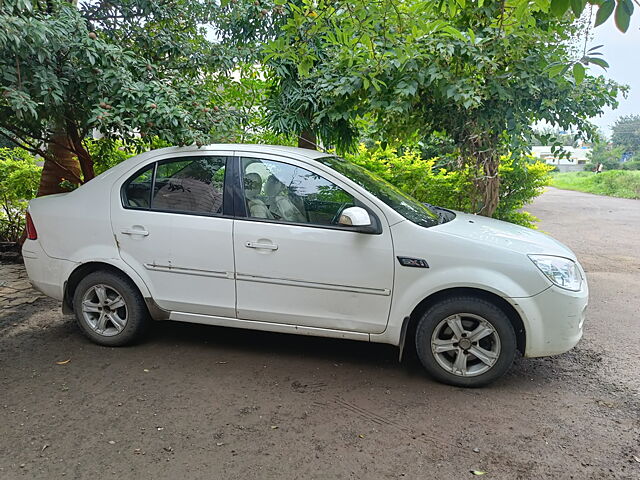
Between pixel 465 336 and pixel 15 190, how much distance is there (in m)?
7.09

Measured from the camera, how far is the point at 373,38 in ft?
15.8

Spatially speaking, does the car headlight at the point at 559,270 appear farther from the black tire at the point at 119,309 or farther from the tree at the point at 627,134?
the tree at the point at 627,134

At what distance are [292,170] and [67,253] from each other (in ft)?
6.56

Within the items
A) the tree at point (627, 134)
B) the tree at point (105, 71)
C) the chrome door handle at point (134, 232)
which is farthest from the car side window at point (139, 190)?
the tree at point (627, 134)

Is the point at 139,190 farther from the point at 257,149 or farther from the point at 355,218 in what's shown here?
the point at 355,218

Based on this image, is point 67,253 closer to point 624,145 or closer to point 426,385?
point 426,385

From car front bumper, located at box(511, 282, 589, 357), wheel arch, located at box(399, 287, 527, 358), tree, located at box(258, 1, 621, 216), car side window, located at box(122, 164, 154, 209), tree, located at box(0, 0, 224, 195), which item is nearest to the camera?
car front bumper, located at box(511, 282, 589, 357)

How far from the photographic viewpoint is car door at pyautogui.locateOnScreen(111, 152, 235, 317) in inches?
151

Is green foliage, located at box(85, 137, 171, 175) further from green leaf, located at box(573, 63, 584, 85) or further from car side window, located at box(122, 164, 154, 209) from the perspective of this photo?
green leaf, located at box(573, 63, 584, 85)

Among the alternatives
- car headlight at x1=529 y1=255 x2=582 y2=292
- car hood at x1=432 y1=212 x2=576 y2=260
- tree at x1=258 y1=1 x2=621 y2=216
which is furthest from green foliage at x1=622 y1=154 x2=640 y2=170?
car headlight at x1=529 y1=255 x2=582 y2=292

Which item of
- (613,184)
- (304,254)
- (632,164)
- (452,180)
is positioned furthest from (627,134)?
(304,254)

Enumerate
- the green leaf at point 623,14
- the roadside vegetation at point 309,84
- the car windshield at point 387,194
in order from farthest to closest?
the roadside vegetation at point 309,84
the car windshield at point 387,194
the green leaf at point 623,14

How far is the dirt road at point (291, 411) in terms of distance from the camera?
2.71 meters

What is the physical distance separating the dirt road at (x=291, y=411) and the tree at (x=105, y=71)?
1.93 metres
